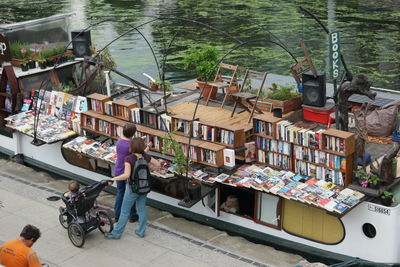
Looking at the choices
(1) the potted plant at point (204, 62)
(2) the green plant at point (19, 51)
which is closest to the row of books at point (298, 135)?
(1) the potted plant at point (204, 62)

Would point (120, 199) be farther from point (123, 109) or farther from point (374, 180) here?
point (374, 180)

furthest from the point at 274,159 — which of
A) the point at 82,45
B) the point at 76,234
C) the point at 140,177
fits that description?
the point at 82,45

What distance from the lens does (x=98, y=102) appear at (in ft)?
41.5

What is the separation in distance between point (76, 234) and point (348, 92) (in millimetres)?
4834

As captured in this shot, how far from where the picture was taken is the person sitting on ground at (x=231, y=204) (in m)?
10.8

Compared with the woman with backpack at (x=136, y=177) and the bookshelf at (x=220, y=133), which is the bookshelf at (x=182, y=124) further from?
the woman with backpack at (x=136, y=177)

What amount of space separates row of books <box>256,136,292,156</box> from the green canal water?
12.1m

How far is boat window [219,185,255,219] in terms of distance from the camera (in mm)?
10820

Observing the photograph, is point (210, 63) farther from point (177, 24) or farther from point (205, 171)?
point (177, 24)

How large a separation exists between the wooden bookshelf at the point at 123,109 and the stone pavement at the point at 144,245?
182 cm

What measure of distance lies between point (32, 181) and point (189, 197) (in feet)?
14.3

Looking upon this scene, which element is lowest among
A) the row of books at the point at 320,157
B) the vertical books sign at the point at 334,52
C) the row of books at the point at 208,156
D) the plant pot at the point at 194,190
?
the plant pot at the point at 194,190

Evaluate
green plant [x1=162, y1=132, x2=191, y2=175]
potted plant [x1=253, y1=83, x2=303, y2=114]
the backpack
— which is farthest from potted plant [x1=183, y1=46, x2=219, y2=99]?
the backpack

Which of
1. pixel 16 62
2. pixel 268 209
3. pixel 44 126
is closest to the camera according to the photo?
pixel 268 209
